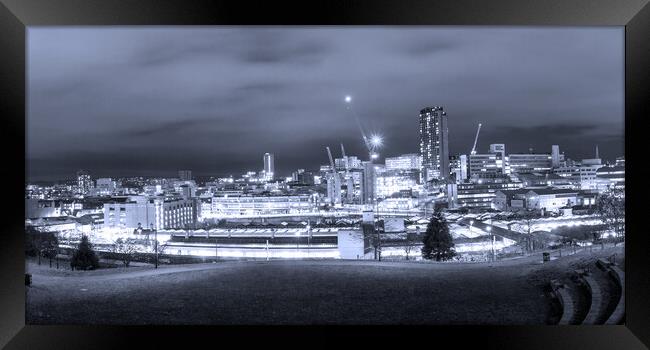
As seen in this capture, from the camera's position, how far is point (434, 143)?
1383cm

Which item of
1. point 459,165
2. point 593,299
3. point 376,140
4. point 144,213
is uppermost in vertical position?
point 376,140

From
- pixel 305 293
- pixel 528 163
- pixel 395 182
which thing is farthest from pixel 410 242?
pixel 305 293

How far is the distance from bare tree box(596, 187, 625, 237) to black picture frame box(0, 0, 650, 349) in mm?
8899

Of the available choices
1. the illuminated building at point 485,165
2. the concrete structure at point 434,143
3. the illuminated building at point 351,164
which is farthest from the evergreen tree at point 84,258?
the illuminated building at point 485,165

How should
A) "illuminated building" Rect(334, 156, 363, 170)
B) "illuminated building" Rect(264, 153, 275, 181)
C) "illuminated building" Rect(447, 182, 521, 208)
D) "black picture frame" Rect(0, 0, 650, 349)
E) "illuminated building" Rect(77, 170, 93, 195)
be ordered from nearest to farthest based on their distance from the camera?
"black picture frame" Rect(0, 0, 650, 349)
"illuminated building" Rect(264, 153, 275, 181)
"illuminated building" Rect(77, 170, 93, 195)
"illuminated building" Rect(334, 156, 363, 170)
"illuminated building" Rect(447, 182, 521, 208)

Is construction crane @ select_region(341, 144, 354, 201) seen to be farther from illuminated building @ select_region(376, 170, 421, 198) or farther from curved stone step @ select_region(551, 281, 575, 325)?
curved stone step @ select_region(551, 281, 575, 325)

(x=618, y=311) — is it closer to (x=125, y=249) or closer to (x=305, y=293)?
(x=305, y=293)

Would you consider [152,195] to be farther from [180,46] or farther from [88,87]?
[180,46]

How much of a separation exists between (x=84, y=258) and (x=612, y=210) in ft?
45.4

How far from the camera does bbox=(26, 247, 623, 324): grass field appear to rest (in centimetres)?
406

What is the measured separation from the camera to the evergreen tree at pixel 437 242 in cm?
960

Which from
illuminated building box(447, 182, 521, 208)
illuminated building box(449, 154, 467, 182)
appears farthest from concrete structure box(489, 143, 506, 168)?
illuminated building box(447, 182, 521, 208)

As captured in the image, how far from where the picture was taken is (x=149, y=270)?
5.83 metres

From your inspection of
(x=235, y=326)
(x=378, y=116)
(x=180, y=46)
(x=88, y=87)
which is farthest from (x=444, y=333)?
(x=88, y=87)
